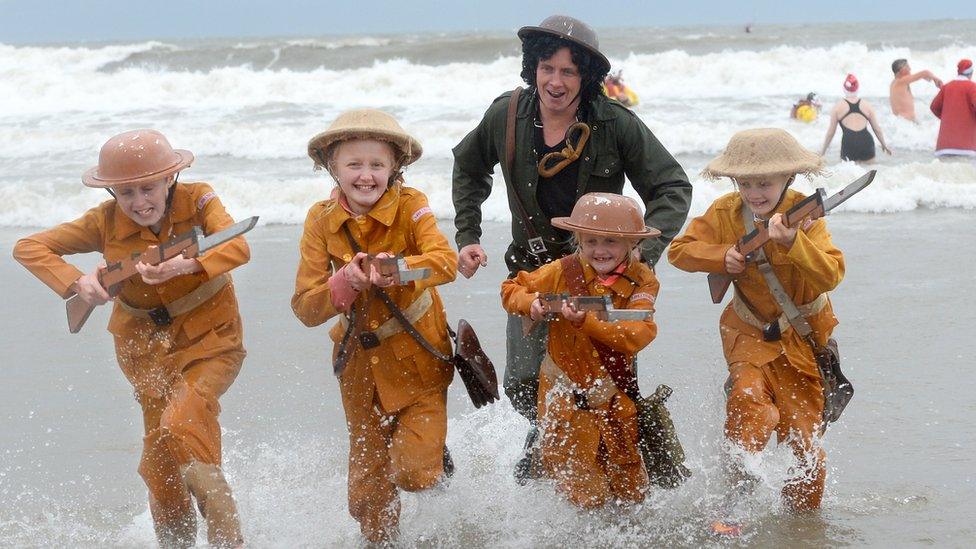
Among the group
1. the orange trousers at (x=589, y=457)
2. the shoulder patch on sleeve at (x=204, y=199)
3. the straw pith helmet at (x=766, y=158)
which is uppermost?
the straw pith helmet at (x=766, y=158)

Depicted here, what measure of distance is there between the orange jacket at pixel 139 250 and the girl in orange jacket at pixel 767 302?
5.87 feet

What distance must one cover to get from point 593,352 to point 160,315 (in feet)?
5.50

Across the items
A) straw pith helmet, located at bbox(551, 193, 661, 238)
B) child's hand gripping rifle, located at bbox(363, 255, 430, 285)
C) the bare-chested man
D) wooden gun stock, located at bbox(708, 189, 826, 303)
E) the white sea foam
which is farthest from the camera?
the bare-chested man

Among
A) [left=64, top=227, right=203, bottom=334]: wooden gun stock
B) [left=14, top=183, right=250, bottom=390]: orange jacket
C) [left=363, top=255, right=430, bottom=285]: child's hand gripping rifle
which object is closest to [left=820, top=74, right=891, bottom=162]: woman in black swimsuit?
[left=14, top=183, right=250, bottom=390]: orange jacket

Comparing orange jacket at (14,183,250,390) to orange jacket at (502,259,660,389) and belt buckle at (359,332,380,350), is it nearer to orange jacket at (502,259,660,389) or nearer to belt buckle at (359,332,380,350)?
belt buckle at (359,332,380,350)

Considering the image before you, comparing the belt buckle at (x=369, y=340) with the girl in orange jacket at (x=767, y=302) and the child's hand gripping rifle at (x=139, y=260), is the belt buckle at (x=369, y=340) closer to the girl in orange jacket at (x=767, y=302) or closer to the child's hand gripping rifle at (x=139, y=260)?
the child's hand gripping rifle at (x=139, y=260)

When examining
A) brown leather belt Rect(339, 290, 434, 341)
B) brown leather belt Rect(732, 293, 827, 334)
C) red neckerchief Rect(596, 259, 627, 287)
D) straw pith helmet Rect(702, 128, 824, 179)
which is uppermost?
straw pith helmet Rect(702, 128, 824, 179)

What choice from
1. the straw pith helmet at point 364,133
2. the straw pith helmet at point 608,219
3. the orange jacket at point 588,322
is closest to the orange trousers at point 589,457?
the orange jacket at point 588,322

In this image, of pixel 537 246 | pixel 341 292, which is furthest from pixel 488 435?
pixel 341 292

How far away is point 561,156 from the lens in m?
4.77

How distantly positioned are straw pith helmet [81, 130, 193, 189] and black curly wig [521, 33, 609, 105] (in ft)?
4.74

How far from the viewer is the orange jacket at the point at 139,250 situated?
15.0 feet

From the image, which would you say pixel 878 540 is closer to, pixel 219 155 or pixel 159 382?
pixel 159 382

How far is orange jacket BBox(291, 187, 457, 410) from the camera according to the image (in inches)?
172
